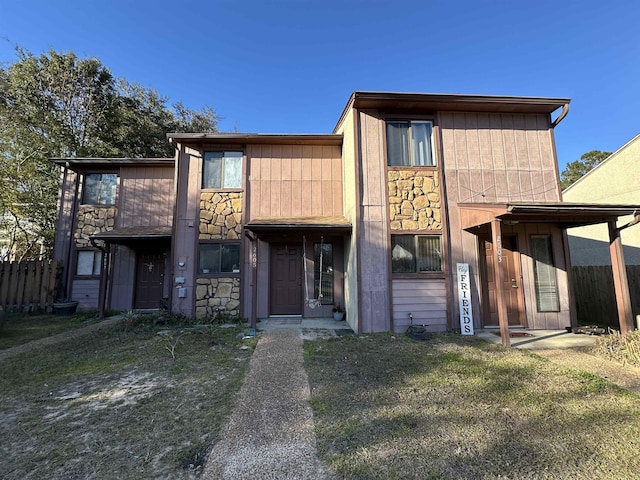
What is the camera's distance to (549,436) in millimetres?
2553

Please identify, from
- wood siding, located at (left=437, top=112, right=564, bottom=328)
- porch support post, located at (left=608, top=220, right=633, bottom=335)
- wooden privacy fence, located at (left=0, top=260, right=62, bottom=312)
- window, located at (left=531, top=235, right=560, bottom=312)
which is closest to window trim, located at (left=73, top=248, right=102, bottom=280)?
wooden privacy fence, located at (left=0, top=260, right=62, bottom=312)

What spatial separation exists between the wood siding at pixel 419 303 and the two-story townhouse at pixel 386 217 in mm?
25

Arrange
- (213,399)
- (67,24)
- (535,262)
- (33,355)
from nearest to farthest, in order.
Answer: (213,399)
(33,355)
(535,262)
(67,24)

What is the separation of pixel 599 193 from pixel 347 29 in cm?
1173

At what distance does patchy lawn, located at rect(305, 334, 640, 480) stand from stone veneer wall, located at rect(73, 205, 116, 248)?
8.84 m

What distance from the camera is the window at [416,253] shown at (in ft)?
21.3

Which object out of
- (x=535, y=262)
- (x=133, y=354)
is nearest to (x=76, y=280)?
(x=133, y=354)

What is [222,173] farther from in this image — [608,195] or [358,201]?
[608,195]

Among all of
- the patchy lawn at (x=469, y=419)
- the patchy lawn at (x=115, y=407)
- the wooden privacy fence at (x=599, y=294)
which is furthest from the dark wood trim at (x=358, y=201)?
the wooden privacy fence at (x=599, y=294)

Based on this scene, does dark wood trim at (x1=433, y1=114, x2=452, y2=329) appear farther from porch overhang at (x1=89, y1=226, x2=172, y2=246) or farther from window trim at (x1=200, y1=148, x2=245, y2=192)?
porch overhang at (x1=89, y1=226, x2=172, y2=246)

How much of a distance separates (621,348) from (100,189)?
14107mm

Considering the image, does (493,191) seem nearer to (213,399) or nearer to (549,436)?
(549,436)

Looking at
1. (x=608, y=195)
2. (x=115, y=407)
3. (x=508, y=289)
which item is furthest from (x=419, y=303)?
(x=608, y=195)

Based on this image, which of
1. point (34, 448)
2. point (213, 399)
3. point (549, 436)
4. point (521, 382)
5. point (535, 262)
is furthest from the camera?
point (535, 262)
